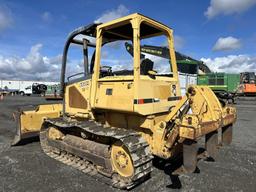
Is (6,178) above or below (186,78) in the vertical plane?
below

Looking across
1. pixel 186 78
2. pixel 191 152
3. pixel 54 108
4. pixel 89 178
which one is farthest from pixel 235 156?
pixel 186 78

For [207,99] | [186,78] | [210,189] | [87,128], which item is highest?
[186,78]

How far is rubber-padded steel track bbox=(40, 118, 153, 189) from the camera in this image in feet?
14.8

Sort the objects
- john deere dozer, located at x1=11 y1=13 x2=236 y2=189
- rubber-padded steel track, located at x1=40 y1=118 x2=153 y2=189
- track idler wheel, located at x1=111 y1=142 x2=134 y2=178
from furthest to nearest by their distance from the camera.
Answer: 1. track idler wheel, located at x1=111 y1=142 x2=134 y2=178
2. john deere dozer, located at x1=11 y1=13 x2=236 y2=189
3. rubber-padded steel track, located at x1=40 y1=118 x2=153 y2=189

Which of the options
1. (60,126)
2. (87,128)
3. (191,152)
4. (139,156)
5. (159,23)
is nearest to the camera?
(191,152)

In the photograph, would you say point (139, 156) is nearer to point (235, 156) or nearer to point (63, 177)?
point (63, 177)

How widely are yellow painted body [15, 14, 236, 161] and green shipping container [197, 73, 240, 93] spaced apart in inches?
894

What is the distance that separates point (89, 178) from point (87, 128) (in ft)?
3.12

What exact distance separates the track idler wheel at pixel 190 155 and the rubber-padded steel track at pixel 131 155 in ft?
2.19

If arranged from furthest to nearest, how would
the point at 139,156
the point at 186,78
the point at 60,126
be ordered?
the point at 186,78
the point at 60,126
the point at 139,156

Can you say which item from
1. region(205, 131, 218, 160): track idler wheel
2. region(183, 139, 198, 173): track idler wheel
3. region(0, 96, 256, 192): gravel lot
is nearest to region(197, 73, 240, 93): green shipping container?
region(0, 96, 256, 192): gravel lot

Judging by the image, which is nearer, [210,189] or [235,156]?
[210,189]

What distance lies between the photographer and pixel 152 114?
516 cm

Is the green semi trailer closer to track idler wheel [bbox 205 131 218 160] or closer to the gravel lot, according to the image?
the gravel lot
